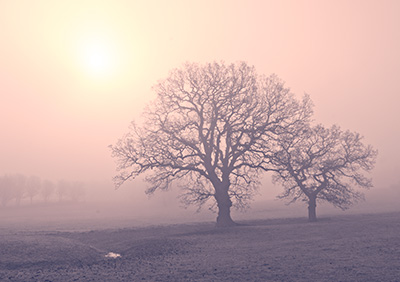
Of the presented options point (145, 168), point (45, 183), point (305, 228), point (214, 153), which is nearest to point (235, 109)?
point (214, 153)

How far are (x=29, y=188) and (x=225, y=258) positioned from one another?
424 feet

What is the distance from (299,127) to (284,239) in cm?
1350

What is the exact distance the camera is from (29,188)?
126750 millimetres

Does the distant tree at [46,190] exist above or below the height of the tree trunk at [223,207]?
above

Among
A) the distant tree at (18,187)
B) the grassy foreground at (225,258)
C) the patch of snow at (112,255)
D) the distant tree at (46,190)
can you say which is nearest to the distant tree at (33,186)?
the distant tree at (18,187)

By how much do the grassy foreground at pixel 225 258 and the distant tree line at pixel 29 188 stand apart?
10769 cm

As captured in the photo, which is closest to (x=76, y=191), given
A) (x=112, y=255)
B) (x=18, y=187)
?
(x=18, y=187)

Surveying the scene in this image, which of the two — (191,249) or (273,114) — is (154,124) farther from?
(191,249)

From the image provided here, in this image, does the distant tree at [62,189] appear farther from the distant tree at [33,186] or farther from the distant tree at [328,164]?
the distant tree at [328,164]

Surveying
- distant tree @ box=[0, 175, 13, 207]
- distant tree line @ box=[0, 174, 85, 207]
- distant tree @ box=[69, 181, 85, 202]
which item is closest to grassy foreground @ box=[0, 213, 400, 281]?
distant tree @ box=[0, 175, 13, 207]

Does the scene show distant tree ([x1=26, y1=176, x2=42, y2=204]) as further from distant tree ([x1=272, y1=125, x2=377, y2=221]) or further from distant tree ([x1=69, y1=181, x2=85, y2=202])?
distant tree ([x1=272, y1=125, x2=377, y2=221])

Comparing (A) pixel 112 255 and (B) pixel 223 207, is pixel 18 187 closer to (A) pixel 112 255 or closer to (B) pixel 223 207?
(B) pixel 223 207

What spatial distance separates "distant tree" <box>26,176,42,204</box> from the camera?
414 ft

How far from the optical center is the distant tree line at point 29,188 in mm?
115113
